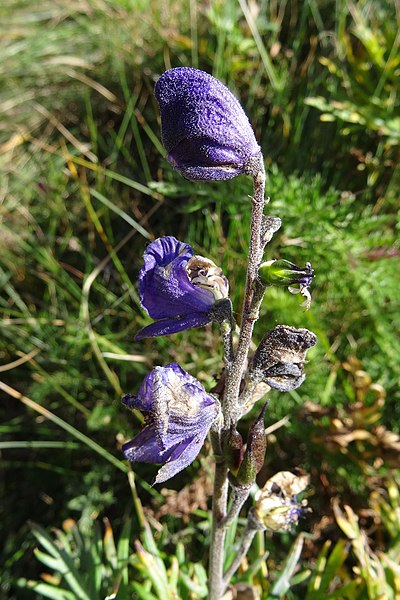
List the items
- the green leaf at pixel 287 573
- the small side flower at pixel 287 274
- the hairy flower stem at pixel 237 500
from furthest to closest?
the green leaf at pixel 287 573
the hairy flower stem at pixel 237 500
the small side flower at pixel 287 274

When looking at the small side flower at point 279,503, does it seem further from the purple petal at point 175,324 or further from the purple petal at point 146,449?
the purple petal at point 175,324

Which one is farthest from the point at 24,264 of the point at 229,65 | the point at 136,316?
the point at 229,65

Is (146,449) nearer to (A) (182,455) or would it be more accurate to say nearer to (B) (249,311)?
(A) (182,455)

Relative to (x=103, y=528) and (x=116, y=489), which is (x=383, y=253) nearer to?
(x=116, y=489)

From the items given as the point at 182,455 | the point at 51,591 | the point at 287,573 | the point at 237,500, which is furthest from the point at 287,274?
the point at 51,591

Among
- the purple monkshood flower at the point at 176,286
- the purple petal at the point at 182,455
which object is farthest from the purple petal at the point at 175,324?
the purple petal at the point at 182,455

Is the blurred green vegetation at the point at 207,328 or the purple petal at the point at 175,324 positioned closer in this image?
the purple petal at the point at 175,324

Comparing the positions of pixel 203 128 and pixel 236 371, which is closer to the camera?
pixel 203 128
